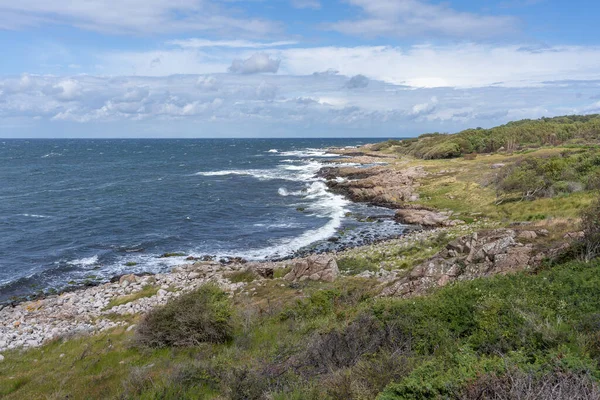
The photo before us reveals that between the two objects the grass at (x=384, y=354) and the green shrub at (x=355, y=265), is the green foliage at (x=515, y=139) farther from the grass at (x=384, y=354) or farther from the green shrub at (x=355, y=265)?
the grass at (x=384, y=354)

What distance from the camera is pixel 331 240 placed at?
123 feet

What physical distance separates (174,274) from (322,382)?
2194cm

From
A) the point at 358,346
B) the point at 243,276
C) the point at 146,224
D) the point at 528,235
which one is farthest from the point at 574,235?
the point at 146,224

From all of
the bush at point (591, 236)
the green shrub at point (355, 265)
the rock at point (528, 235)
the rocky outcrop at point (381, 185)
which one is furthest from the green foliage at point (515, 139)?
the bush at point (591, 236)

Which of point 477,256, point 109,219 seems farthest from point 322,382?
point 109,219

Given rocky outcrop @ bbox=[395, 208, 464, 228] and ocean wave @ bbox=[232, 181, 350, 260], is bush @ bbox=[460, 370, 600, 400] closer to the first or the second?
ocean wave @ bbox=[232, 181, 350, 260]

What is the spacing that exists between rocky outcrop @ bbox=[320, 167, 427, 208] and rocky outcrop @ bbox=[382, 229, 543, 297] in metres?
31.9

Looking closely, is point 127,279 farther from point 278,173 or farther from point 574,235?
point 278,173

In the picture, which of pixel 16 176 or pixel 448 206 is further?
pixel 16 176

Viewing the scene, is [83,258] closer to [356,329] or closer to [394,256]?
[394,256]

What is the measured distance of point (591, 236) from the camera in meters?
14.8

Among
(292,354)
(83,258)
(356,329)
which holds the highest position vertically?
(356,329)

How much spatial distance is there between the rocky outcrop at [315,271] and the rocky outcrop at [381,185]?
28.6 metres

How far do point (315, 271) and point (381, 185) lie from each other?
130 ft
